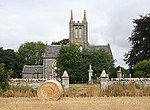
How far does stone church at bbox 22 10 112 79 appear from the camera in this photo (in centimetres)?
9200

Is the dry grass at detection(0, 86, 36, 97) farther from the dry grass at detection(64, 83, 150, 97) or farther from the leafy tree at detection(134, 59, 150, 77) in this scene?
the leafy tree at detection(134, 59, 150, 77)

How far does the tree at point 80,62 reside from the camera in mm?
66137

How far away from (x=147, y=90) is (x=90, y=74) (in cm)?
3183

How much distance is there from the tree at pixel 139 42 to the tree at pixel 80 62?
1632cm

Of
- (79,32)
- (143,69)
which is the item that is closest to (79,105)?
(143,69)

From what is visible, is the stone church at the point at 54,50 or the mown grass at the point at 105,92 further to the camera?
the stone church at the point at 54,50

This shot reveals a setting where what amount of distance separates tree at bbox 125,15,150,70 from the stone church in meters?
37.7

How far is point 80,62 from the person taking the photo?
223 feet

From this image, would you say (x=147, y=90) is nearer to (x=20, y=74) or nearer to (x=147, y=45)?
(x=147, y=45)

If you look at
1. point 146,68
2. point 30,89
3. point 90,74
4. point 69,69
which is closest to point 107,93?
point 30,89

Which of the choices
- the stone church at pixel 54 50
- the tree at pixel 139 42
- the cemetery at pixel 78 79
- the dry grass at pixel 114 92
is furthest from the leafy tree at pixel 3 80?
the stone church at pixel 54 50

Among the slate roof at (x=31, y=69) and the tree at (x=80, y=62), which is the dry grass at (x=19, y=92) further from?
the slate roof at (x=31, y=69)

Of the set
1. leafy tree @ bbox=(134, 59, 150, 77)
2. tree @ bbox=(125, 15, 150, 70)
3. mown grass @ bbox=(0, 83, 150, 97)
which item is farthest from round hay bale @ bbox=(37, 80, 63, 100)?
tree @ bbox=(125, 15, 150, 70)

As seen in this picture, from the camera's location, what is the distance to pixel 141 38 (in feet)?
166
